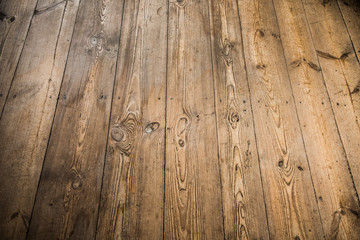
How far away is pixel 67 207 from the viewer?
0.93 m

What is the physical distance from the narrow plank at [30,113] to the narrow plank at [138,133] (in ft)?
0.92

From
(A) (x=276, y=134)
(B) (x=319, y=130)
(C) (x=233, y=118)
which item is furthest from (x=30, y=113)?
(B) (x=319, y=130)

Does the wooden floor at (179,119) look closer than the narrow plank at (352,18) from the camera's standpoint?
Yes

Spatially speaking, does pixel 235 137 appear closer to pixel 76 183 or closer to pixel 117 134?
pixel 117 134

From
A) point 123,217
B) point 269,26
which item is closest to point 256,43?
point 269,26

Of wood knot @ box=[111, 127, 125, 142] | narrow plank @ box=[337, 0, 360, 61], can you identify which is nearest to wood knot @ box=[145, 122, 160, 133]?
wood knot @ box=[111, 127, 125, 142]

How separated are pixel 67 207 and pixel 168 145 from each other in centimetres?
46

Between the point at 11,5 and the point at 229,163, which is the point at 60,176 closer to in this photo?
the point at 229,163

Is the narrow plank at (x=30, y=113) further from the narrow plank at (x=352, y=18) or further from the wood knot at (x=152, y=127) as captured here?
the narrow plank at (x=352, y=18)

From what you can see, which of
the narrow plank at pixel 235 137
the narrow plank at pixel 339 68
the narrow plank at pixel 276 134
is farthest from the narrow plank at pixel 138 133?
the narrow plank at pixel 339 68

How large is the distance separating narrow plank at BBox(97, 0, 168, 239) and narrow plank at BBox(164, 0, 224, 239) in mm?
43

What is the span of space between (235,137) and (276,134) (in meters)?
0.19

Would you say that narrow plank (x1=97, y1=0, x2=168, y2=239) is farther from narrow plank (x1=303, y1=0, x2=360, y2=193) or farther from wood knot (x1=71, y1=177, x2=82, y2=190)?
narrow plank (x1=303, y1=0, x2=360, y2=193)

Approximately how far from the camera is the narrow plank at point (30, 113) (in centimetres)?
92
